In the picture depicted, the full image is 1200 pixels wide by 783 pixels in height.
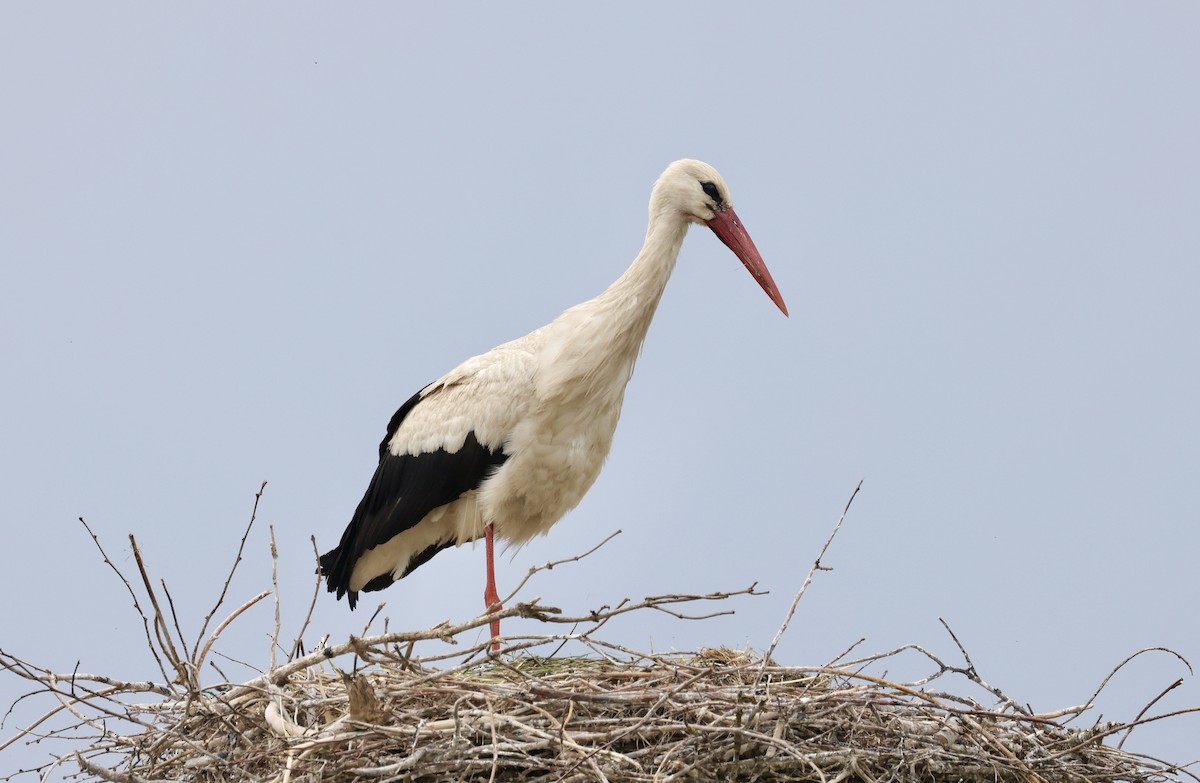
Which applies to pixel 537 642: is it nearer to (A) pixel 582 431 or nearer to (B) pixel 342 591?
(A) pixel 582 431

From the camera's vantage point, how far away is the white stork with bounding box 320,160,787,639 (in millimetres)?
6398

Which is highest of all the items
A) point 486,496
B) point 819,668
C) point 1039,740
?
point 486,496

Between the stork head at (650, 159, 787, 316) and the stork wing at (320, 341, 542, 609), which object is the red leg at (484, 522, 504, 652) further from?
the stork head at (650, 159, 787, 316)

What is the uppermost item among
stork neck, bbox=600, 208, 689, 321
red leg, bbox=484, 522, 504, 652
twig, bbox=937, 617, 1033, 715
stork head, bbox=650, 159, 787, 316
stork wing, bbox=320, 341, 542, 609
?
stork head, bbox=650, 159, 787, 316

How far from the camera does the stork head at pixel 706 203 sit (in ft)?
21.5

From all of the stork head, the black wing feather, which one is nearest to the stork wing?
the black wing feather

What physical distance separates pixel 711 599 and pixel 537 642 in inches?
22.3

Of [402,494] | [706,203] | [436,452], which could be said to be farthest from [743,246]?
[402,494]

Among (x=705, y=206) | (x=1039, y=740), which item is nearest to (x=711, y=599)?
(x=1039, y=740)

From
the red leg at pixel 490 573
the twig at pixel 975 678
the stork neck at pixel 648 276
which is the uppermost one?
the stork neck at pixel 648 276

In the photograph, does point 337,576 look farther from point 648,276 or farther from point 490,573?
point 648,276

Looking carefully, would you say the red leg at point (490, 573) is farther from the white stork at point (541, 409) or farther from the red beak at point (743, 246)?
the red beak at point (743, 246)

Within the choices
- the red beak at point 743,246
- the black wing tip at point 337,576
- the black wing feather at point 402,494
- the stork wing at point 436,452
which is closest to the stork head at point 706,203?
the red beak at point 743,246

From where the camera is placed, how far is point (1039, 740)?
511 centimetres
